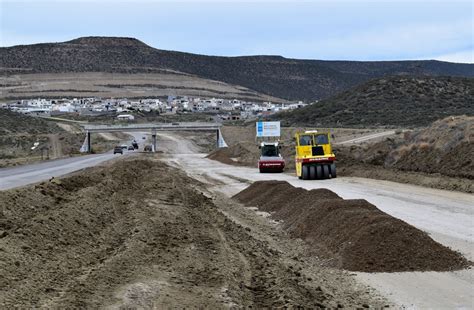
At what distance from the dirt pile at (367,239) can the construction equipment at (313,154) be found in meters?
17.2

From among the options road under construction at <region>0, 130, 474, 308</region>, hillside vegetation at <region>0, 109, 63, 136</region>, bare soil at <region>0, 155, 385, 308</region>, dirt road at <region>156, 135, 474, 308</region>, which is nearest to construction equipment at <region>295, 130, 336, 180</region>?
dirt road at <region>156, 135, 474, 308</region>

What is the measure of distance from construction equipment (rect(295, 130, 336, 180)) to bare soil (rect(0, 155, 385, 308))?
55.2 ft

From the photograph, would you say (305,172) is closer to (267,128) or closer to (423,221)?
(423,221)

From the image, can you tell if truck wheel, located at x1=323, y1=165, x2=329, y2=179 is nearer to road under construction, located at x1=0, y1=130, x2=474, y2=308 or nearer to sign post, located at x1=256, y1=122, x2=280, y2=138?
road under construction, located at x1=0, y1=130, x2=474, y2=308

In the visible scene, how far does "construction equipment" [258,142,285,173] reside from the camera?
44.0 m

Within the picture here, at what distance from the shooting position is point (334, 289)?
958cm

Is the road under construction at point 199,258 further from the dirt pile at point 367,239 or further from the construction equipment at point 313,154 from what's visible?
the construction equipment at point 313,154

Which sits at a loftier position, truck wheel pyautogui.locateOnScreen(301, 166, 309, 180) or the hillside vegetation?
truck wheel pyautogui.locateOnScreen(301, 166, 309, 180)

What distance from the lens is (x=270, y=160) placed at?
44000 millimetres

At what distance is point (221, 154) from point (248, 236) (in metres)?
59.0

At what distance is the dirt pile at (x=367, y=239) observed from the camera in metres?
11.2

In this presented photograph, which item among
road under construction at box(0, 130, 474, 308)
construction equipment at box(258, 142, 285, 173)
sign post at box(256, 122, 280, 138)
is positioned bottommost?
construction equipment at box(258, 142, 285, 173)

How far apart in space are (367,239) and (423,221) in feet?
19.3

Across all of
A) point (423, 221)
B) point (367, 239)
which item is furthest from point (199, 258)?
point (423, 221)
